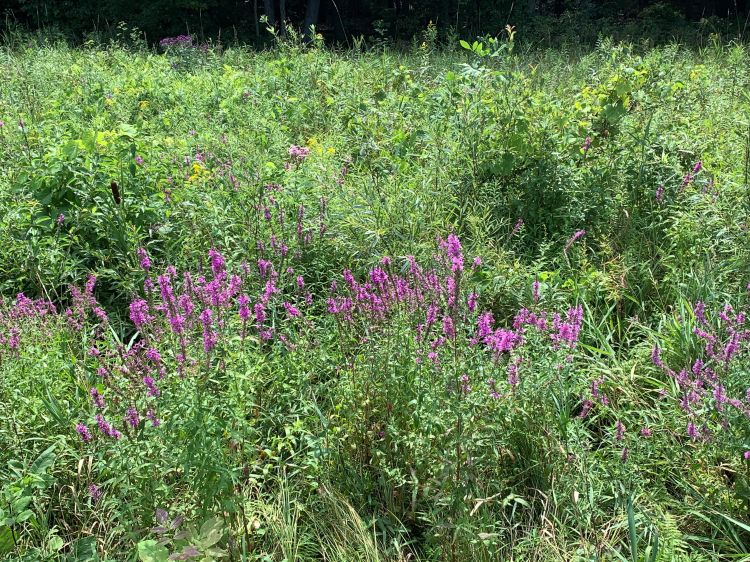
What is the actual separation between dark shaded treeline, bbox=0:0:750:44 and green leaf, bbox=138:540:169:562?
15825 millimetres

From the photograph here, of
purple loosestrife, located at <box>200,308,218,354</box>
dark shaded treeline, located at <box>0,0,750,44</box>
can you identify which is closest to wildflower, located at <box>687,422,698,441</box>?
purple loosestrife, located at <box>200,308,218,354</box>

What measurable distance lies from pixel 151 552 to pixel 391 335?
3.56 ft

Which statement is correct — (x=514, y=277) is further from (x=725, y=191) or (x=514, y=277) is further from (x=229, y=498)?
(x=229, y=498)

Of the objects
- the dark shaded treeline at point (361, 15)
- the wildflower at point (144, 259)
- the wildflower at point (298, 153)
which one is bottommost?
the dark shaded treeline at point (361, 15)

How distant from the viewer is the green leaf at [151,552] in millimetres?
1834

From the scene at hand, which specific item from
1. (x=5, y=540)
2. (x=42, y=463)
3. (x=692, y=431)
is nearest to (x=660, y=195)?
(x=692, y=431)

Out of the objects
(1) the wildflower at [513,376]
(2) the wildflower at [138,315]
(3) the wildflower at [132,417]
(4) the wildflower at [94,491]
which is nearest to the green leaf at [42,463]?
(4) the wildflower at [94,491]

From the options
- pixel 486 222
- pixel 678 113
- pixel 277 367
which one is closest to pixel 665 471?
pixel 277 367

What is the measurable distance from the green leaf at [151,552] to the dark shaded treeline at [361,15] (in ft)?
51.9

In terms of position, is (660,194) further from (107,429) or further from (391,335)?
(107,429)

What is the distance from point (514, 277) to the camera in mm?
3230

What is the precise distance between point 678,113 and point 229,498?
4.16 metres

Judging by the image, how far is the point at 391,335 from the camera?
2.44 meters

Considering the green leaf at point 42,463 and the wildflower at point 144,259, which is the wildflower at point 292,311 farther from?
the green leaf at point 42,463
